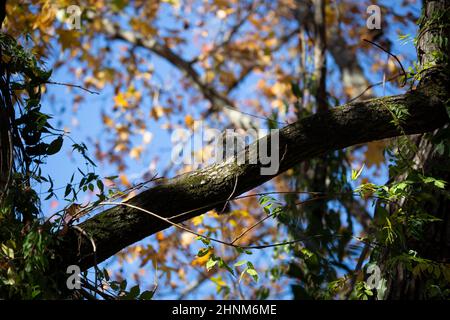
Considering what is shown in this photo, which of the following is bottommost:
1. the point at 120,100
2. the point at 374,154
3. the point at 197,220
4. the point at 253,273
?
the point at 253,273

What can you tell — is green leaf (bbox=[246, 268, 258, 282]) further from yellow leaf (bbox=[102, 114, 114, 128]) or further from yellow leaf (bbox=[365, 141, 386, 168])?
yellow leaf (bbox=[102, 114, 114, 128])

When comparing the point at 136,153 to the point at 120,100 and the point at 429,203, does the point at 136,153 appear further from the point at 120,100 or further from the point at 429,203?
the point at 429,203

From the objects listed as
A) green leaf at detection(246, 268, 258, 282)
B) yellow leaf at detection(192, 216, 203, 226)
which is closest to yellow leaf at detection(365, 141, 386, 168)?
yellow leaf at detection(192, 216, 203, 226)

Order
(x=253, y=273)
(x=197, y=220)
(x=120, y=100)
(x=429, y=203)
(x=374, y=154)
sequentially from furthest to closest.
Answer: (x=120, y=100) < (x=374, y=154) < (x=197, y=220) < (x=429, y=203) < (x=253, y=273)

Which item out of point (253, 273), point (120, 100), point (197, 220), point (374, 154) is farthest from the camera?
point (120, 100)

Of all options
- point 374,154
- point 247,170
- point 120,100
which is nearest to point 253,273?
point 247,170

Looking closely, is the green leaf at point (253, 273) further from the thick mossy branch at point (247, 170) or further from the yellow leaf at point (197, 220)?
the yellow leaf at point (197, 220)

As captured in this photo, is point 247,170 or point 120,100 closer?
point 247,170

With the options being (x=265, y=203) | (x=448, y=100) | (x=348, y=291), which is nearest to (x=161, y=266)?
(x=348, y=291)

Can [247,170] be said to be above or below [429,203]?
above

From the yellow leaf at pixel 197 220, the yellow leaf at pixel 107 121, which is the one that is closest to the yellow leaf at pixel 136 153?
the yellow leaf at pixel 107 121

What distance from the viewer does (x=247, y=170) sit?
2.86 meters

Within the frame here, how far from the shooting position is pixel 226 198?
9.45ft
